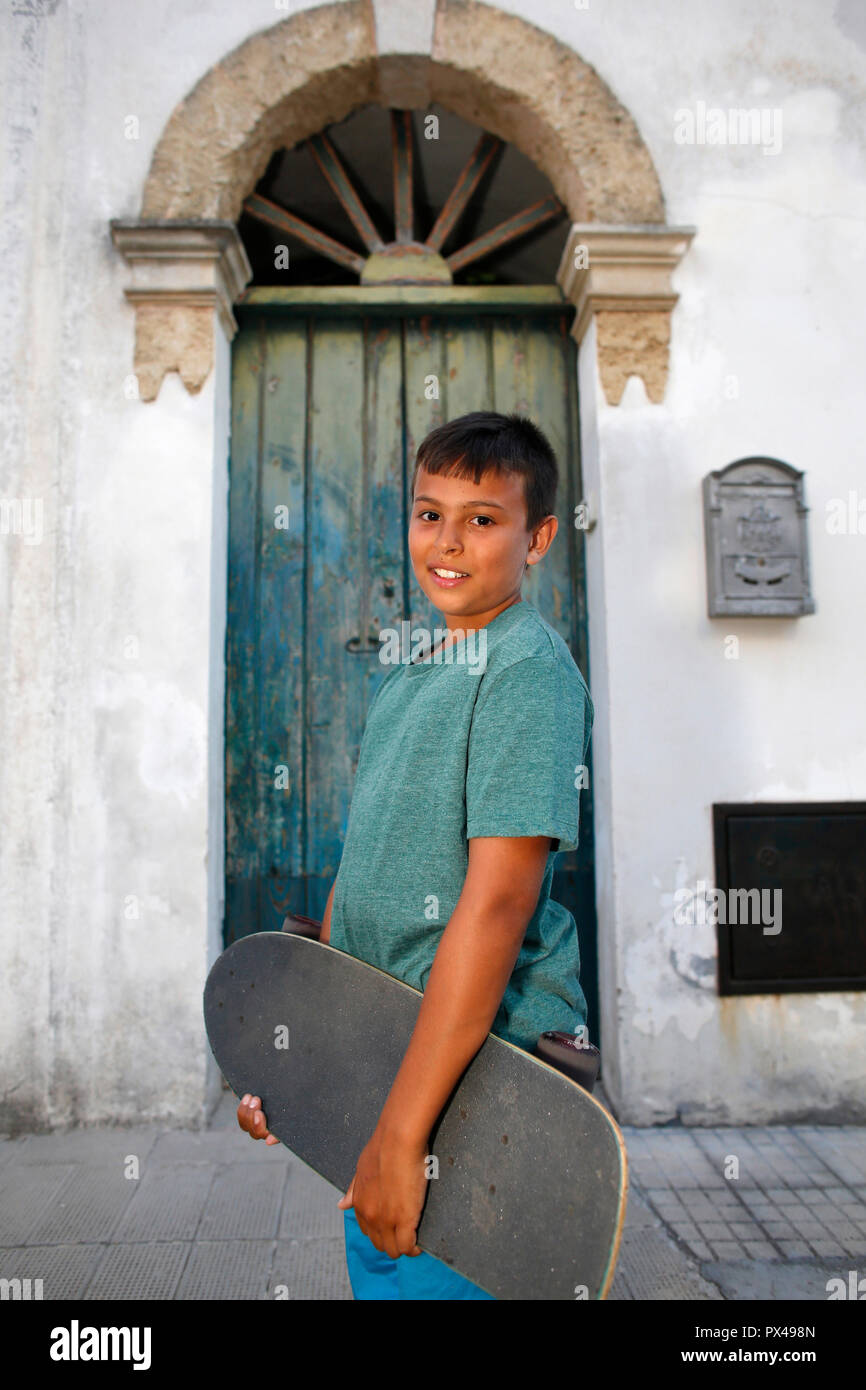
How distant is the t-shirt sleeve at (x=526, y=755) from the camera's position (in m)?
1.01

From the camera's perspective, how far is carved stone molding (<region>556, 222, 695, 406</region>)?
3260mm

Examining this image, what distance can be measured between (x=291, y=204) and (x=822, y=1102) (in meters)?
4.82

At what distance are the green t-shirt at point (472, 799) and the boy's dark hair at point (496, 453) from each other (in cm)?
20

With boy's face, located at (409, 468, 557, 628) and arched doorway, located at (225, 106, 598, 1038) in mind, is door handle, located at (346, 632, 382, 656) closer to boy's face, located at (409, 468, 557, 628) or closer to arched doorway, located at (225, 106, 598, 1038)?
arched doorway, located at (225, 106, 598, 1038)

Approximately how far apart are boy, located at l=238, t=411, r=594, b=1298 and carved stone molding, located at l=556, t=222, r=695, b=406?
7.36ft

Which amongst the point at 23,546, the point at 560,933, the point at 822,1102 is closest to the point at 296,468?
the point at 23,546

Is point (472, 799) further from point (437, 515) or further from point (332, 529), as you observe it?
point (332, 529)

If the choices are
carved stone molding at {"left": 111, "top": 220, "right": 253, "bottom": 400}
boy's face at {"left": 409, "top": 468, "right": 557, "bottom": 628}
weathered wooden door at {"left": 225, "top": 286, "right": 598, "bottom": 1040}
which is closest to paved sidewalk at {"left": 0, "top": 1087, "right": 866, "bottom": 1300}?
weathered wooden door at {"left": 225, "top": 286, "right": 598, "bottom": 1040}

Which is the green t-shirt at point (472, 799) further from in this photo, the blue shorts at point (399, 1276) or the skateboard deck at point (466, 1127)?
the blue shorts at point (399, 1276)

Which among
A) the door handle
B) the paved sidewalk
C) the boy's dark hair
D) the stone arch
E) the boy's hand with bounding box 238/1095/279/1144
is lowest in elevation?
the paved sidewalk

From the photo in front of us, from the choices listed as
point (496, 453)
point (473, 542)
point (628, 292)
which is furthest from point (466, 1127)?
point (628, 292)

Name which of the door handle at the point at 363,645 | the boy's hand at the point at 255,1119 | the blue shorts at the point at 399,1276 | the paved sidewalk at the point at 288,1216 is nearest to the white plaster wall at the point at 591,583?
the paved sidewalk at the point at 288,1216

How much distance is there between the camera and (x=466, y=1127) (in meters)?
1.07
